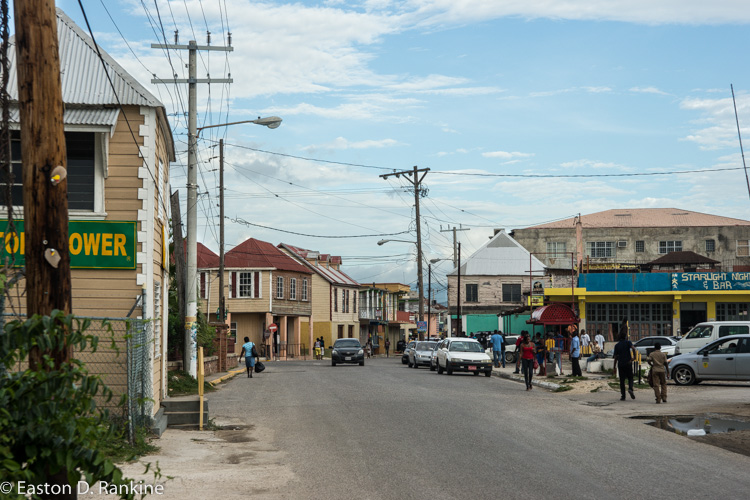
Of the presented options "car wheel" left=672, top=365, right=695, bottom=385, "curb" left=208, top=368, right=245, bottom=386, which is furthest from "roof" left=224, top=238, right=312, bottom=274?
"car wheel" left=672, top=365, right=695, bottom=385

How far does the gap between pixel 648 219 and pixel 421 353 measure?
161 ft

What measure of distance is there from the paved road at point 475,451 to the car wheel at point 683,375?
6.11 m

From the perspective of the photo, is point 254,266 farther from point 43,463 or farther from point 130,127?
point 43,463

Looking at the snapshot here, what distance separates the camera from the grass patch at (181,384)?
22.5 meters

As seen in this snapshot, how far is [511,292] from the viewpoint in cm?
7262

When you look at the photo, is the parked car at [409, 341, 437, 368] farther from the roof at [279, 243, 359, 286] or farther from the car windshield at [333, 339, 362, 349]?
the roof at [279, 243, 359, 286]

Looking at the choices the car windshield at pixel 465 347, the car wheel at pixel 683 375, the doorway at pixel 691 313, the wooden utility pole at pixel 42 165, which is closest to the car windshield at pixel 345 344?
the car windshield at pixel 465 347

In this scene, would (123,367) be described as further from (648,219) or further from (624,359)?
(648,219)

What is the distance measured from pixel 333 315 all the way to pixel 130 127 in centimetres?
5864

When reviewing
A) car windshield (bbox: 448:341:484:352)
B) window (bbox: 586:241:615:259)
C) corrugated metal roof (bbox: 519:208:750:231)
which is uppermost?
corrugated metal roof (bbox: 519:208:750:231)

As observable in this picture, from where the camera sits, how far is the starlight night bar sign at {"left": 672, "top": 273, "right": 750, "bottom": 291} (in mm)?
46656

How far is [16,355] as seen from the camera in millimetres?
4875

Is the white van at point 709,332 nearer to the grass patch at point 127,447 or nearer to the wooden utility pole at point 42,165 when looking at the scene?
the grass patch at point 127,447

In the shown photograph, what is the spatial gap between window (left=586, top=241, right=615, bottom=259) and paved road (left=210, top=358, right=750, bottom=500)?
61460 millimetres
